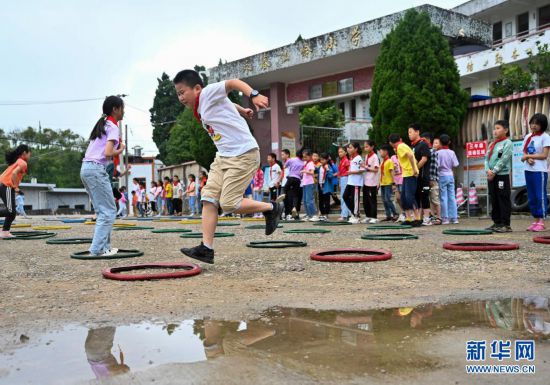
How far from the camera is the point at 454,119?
13.6m

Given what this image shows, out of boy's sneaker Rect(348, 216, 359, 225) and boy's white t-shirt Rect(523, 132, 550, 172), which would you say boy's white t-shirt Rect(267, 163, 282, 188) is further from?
boy's white t-shirt Rect(523, 132, 550, 172)

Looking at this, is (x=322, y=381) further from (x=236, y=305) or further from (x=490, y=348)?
(x=236, y=305)

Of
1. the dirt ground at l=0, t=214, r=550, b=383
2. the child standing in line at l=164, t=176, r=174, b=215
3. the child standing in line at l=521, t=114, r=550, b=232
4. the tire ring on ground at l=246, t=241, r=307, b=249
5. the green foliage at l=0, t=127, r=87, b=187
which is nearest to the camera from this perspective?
the dirt ground at l=0, t=214, r=550, b=383

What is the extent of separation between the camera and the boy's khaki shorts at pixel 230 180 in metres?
4.59

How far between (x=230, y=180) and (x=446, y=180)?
6.70 m

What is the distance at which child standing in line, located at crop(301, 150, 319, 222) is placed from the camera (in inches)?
500

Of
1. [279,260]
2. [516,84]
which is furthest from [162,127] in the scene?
[279,260]

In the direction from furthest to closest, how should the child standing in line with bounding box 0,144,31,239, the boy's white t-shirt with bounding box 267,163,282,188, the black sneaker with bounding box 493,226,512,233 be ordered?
the boy's white t-shirt with bounding box 267,163,282,188
the child standing in line with bounding box 0,144,31,239
the black sneaker with bounding box 493,226,512,233

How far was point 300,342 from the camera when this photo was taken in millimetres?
2293

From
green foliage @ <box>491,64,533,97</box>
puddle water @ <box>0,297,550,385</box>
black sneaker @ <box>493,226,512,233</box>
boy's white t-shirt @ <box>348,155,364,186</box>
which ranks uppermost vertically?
green foliage @ <box>491,64,533,97</box>

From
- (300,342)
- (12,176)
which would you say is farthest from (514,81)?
(300,342)

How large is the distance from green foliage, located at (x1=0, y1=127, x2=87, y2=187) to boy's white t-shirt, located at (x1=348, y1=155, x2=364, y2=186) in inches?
1998

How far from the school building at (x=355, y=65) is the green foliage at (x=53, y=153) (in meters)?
40.6

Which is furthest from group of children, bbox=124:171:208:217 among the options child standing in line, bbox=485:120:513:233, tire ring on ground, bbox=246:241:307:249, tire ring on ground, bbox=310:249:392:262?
tire ring on ground, bbox=310:249:392:262
